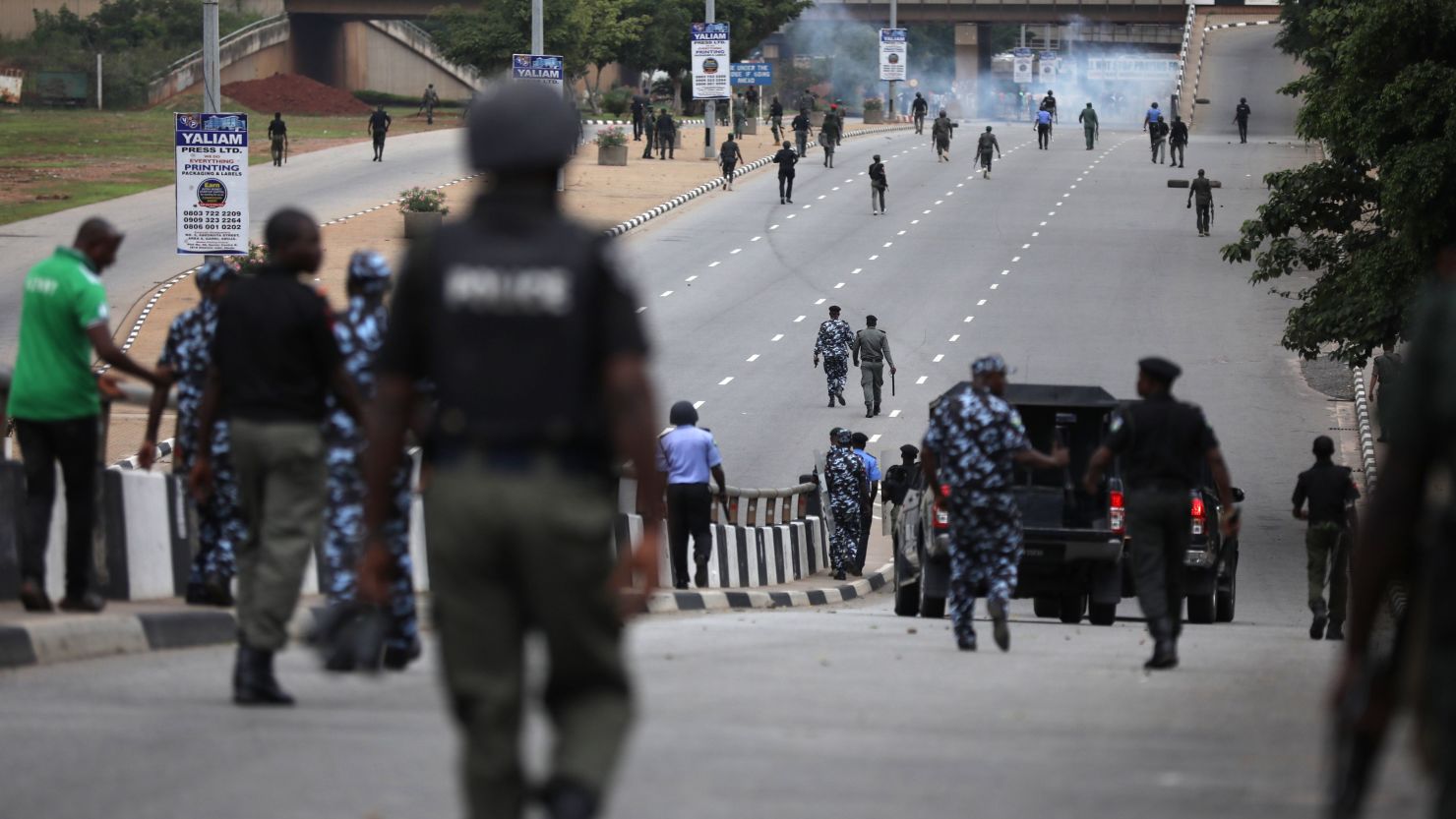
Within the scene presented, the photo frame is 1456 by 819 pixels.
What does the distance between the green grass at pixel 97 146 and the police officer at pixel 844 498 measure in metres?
31.3

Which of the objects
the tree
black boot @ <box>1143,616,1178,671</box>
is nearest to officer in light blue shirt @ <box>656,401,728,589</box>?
black boot @ <box>1143,616,1178,671</box>

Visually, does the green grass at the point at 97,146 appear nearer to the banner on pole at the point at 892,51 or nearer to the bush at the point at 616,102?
the bush at the point at 616,102

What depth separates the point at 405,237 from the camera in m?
43.5

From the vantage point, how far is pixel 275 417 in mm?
7898

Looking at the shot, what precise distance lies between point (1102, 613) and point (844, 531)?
5373 millimetres

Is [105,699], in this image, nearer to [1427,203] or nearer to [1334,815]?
[1334,815]

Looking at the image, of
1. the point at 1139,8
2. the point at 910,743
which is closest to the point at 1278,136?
the point at 1139,8

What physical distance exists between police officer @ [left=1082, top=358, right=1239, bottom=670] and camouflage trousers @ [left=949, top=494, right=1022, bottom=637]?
79 centimetres

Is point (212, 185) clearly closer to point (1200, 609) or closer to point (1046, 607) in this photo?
point (1046, 607)

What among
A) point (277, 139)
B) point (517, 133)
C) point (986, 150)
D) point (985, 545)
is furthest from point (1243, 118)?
point (517, 133)

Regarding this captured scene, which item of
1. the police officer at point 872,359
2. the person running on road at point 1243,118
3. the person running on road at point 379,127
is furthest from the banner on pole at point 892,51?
the police officer at point 872,359

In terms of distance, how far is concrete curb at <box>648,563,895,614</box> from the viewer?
16234 mm

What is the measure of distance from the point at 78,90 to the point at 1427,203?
65.4 meters

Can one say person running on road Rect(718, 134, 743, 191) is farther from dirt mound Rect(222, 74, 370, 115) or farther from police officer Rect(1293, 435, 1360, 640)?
police officer Rect(1293, 435, 1360, 640)
